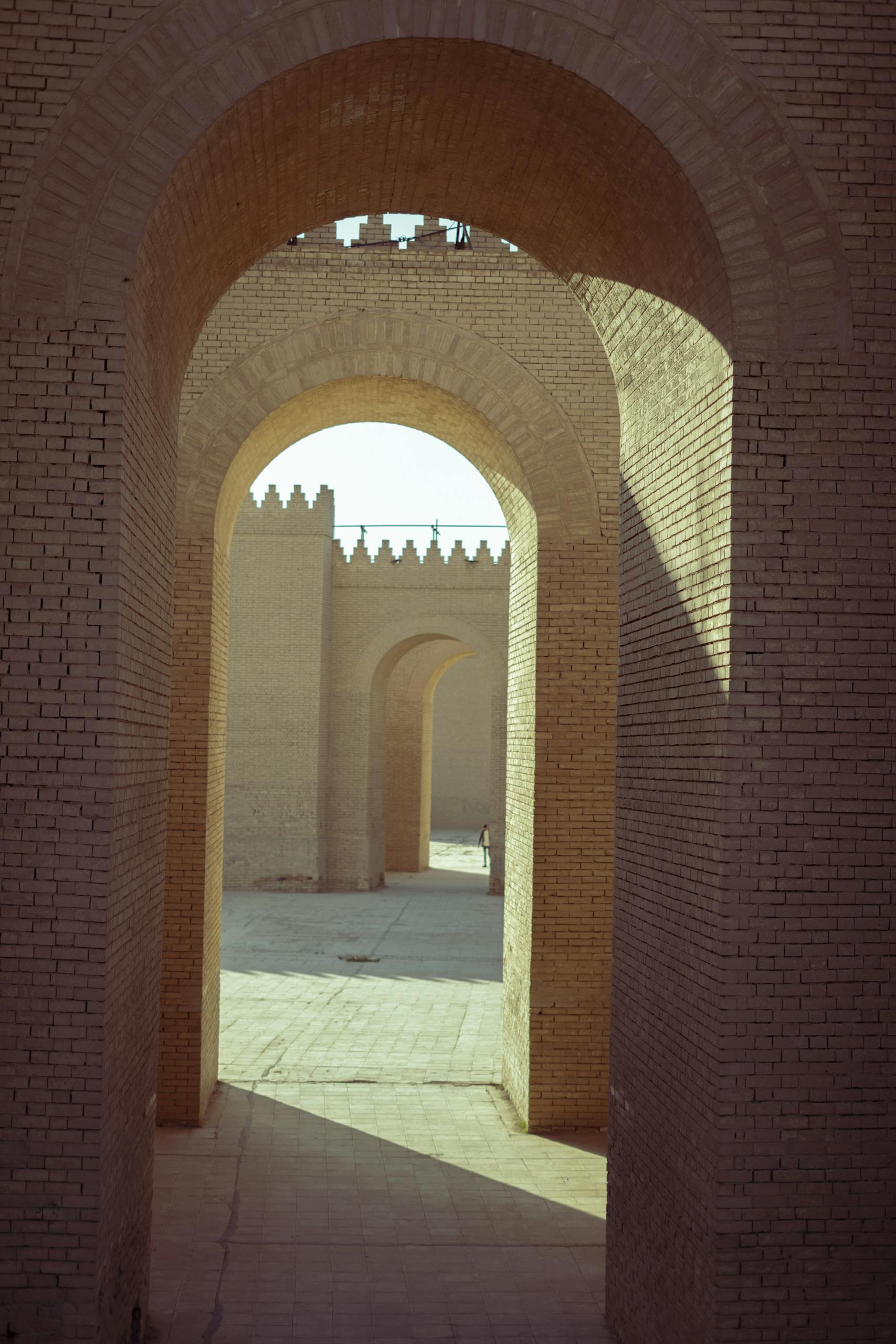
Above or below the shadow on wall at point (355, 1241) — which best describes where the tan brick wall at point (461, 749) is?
above

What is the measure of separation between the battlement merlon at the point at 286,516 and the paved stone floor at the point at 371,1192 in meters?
11.7

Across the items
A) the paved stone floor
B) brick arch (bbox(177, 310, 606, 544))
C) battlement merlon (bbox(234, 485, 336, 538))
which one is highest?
battlement merlon (bbox(234, 485, 336, 538))

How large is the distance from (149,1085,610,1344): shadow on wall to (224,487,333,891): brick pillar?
1435 cm

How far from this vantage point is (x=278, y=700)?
24.1 metres

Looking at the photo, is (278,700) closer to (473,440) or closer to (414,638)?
(414,638)

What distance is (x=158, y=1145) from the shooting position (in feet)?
29.7

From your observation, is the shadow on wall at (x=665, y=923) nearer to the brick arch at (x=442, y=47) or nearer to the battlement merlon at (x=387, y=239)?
the brick arch at (x=442, y=47)

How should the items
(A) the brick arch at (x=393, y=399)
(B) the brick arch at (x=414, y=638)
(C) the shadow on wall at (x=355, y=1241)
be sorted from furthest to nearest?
(B) the brick arch at (x=414, y=638) → (A) the brick arch at (x=393, y=399) → (C) the shadow on wall at (x=355, y=1241)

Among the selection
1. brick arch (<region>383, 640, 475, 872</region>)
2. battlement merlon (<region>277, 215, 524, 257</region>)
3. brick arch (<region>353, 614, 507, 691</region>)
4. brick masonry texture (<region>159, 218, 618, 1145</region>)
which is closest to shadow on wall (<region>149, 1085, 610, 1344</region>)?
brick masonry texture (<region>159, 218, 618, 1145</region>)

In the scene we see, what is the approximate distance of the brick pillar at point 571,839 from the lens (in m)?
9.62

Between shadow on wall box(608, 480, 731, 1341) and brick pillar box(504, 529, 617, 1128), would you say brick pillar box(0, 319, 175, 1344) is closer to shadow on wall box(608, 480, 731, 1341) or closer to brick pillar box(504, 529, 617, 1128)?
shadow on wall box(608, 480, 731, 1341)

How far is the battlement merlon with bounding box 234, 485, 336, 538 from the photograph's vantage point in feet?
80.4

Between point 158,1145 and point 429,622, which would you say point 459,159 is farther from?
point 429,622

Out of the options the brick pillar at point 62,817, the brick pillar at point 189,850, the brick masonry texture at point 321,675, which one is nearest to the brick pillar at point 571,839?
the brick pillar at point 189,850
